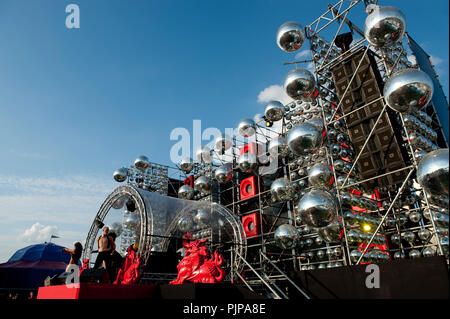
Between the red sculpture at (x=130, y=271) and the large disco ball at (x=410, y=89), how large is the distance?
25.8ft

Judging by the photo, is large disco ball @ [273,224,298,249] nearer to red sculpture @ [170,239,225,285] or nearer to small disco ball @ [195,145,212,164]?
red sculpture @ [170,239,225,285]

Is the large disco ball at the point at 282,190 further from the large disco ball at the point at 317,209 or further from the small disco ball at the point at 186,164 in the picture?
the small disco ball at the point at 186,164

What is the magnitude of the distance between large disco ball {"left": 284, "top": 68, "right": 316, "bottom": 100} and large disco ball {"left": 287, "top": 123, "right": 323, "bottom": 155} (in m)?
1.28

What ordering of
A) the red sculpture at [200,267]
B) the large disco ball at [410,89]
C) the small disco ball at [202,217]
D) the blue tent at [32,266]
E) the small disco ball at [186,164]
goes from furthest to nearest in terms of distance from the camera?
the blue tent at [32,266], the small disco ball at [186,164], the small disco ball at [202,217], the red sculpture at [200,267], the large disco ball at [410,89]

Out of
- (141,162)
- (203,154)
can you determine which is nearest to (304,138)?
(203,154)

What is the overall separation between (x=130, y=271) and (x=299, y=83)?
716 centimetres

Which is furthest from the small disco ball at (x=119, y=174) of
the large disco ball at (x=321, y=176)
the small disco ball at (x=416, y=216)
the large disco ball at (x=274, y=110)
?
the small disco ball at (x=416, y=216)

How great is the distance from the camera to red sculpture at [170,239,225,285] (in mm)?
7168

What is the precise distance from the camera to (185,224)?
12.2m

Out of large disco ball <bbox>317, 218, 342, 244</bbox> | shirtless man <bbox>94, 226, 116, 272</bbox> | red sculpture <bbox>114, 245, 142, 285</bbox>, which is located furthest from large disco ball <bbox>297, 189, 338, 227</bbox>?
shirtless man <bbox>94, 226, 116, 272</bbox>

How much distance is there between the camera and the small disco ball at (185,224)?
12.2 m

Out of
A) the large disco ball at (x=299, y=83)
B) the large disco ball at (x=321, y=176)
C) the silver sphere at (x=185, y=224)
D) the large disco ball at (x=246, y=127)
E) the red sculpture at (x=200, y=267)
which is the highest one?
the large disco ball at (x=246, y=127)
